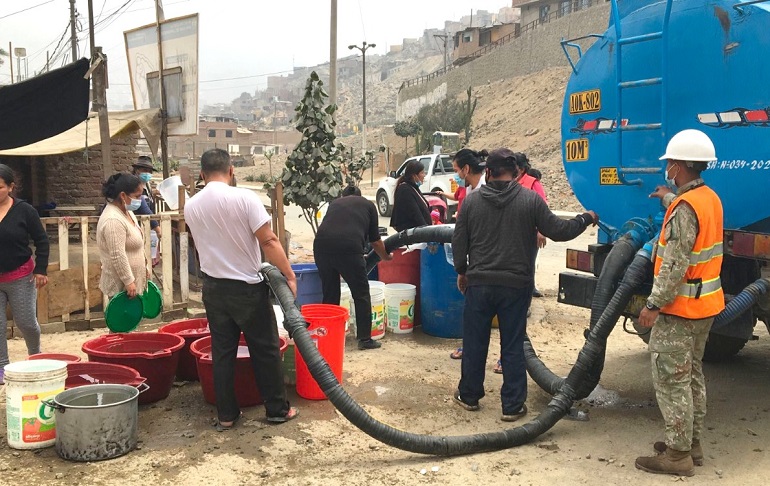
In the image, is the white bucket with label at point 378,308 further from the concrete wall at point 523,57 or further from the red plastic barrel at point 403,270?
the concrete wall at point 523,57

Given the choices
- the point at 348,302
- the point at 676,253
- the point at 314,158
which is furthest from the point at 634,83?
the point at 314,158

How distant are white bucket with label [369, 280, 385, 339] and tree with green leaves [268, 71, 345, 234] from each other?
278 centimetres

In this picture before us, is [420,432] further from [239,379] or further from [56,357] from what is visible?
[56,357]

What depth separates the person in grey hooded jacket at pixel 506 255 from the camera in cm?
480

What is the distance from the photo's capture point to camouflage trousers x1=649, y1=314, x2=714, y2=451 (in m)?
3.82

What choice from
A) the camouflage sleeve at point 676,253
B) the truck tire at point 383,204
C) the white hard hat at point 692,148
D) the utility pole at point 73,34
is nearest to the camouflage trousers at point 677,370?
the camouflage sleeve at point 676,253

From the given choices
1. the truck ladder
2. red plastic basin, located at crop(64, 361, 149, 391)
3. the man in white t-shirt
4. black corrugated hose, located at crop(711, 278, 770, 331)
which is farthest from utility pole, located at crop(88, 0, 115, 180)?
black corrugated hose, located at crop(711, 278, 770, 331)

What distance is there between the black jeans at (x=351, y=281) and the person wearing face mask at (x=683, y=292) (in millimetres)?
3184

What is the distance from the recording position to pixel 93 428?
13.4 ft

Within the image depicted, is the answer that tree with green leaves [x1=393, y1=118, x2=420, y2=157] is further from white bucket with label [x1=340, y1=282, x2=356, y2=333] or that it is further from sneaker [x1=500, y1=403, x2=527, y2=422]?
sneaker [x1=500, y1=403, x2=527, y2=422]

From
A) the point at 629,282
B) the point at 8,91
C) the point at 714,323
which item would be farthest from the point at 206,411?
the point at 8,91

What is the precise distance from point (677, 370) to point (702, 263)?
24.0 inches

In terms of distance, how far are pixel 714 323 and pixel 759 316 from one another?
1.20 feet

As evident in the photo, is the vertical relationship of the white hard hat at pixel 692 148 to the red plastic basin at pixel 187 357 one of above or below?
above
